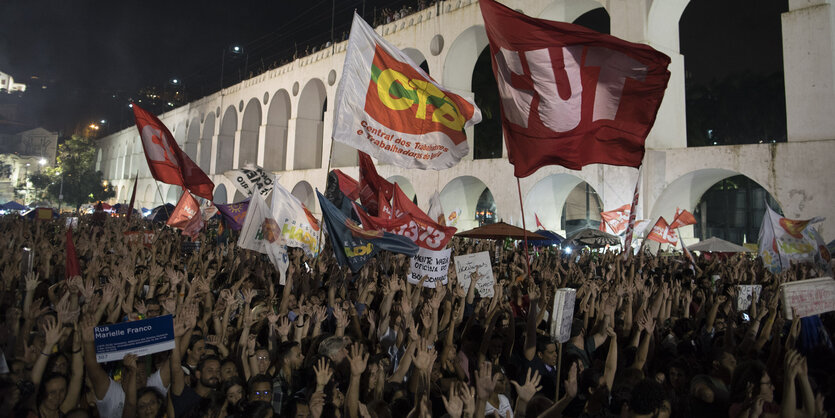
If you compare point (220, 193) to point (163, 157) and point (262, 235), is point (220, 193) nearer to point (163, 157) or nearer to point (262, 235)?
point (163, 157)

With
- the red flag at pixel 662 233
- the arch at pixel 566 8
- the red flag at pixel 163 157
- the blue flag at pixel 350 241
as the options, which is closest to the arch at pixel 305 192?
the arch at pixel 566 8

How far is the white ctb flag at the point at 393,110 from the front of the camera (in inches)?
267

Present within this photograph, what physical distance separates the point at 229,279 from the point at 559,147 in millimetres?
5233

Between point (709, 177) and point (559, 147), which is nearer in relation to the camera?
point (559, 147)

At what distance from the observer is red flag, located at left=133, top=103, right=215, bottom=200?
11.4m

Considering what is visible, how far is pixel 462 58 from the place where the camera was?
2334cm

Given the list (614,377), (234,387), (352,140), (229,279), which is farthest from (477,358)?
(229,279)

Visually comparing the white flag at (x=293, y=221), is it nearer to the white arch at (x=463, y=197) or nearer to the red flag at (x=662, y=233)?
the red flag at (x=662, y=233)

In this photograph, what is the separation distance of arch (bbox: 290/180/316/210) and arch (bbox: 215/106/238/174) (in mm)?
10552

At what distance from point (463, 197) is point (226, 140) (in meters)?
24.1

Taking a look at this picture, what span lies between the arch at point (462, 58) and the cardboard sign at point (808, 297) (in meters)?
19.2

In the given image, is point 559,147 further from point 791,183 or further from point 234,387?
point 791,183

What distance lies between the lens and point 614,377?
14.5ft

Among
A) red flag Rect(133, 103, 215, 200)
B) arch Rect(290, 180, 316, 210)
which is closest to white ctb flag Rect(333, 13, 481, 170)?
red flag Rect(133, 103, 215, 200)
